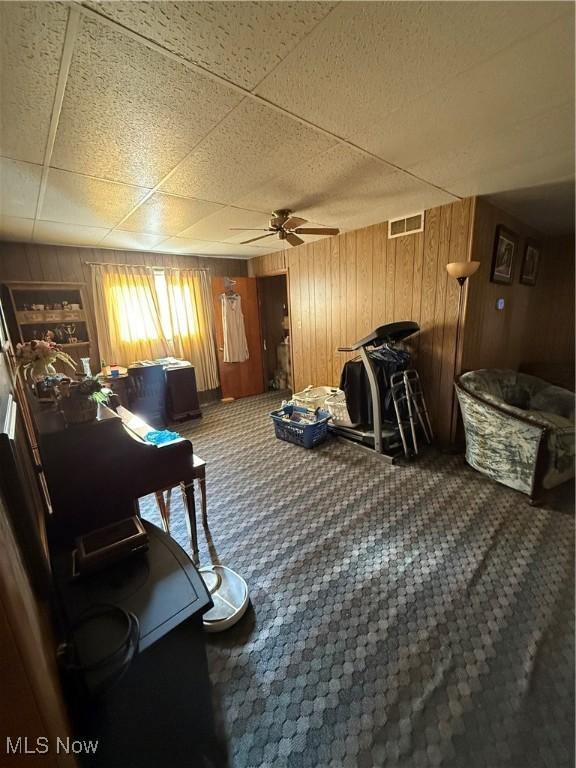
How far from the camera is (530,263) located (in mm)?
3730

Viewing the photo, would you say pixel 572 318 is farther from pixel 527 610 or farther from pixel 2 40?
pixel 2 40

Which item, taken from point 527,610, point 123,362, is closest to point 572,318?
point 527,610

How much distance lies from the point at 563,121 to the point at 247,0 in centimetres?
167

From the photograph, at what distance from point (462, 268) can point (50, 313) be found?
14.7 feet

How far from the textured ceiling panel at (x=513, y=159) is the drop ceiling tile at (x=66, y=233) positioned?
3107 mm

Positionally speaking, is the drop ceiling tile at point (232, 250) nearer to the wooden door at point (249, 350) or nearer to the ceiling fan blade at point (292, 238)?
the wooden door at point (249, 350)

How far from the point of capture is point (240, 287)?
5.02m

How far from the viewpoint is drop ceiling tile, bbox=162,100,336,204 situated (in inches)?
56.4

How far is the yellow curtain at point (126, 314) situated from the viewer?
398cm

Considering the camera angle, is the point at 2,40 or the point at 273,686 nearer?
the point at 2,40

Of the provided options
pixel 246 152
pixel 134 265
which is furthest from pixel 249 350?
pixel 246 152

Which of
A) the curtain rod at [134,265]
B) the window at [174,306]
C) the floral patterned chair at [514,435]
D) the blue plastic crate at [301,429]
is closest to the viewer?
the floral patterned chair at [514,435]

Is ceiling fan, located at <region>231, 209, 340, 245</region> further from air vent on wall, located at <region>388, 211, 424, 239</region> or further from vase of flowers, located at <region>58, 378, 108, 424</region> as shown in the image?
vase of flowers, located at <region>58, 378, 108, 424</region>

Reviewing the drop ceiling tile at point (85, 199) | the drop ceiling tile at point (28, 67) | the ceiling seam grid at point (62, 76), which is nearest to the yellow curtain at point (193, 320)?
the drop ceiling tile at point (85, 199)
